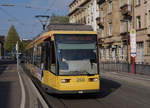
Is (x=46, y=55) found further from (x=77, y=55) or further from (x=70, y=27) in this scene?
(x=77, y=55)

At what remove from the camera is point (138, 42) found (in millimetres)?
33438

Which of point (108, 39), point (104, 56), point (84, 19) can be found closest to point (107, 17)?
point (108, 39)

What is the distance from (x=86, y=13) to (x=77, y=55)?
50.2m

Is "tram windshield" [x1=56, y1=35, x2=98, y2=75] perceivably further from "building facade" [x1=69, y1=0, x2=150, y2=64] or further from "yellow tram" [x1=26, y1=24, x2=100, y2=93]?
"building facade" [x1=69, y1=0, x2=150, y2=64]

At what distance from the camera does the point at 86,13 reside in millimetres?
59281

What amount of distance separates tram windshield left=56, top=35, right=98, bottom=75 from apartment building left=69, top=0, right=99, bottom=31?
117 ft

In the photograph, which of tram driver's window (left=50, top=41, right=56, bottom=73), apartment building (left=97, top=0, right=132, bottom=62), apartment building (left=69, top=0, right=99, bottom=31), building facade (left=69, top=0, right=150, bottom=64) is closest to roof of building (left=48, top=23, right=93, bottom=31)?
tram driver's window (left=50, top=41, right=56, bottom=73)

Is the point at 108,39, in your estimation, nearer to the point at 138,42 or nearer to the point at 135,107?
the point at 138,42

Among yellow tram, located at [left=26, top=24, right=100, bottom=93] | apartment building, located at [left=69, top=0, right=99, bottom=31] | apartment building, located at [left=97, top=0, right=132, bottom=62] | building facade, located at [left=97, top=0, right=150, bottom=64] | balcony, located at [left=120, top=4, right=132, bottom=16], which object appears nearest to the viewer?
yellow tram, located at [left=26, top=24, right=100, bottom=93]

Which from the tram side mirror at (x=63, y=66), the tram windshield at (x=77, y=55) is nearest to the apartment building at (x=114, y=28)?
the tram windshield at (x=77, y=55)

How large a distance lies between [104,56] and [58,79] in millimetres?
36233

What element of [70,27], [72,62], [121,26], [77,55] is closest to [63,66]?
[72,62]

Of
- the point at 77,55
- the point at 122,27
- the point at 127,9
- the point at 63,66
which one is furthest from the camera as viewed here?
the point at 122,27

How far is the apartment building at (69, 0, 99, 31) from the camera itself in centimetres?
5228
